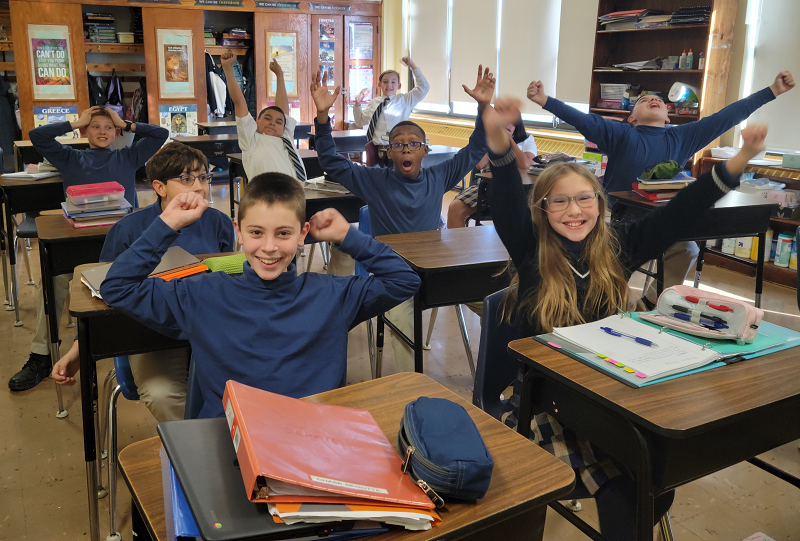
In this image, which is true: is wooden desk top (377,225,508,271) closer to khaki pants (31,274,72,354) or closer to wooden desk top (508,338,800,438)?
wooden desk top (508,338,800,438)

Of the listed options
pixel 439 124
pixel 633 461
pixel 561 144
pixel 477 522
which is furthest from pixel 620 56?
pixel 477 522

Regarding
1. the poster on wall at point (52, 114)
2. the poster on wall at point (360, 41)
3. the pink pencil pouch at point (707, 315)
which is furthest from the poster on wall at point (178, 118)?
the pink pencil pouch at point (707, 315)

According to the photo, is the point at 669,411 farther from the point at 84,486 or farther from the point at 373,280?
the point at 84,486

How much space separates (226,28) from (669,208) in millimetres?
8309

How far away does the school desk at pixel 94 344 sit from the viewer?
174 centimetres

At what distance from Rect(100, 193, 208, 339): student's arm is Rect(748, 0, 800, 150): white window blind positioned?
4.58 metres

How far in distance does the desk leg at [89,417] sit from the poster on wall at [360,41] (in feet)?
27.8

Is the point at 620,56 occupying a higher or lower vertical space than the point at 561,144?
higher

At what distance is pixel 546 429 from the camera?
1.58m

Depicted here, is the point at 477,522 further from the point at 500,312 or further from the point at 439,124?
the point at 439,124

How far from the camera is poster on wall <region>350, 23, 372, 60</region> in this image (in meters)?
9.49

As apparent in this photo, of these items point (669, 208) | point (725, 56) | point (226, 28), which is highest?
point (226, 28)

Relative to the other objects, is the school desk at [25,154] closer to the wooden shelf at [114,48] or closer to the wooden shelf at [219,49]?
the wooden shelf at [114,48]

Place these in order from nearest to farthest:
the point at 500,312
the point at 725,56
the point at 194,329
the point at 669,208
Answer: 1. the point at 194,329
2. the point at 500,312
3. the point at 669,208
4. the point at 725,56
